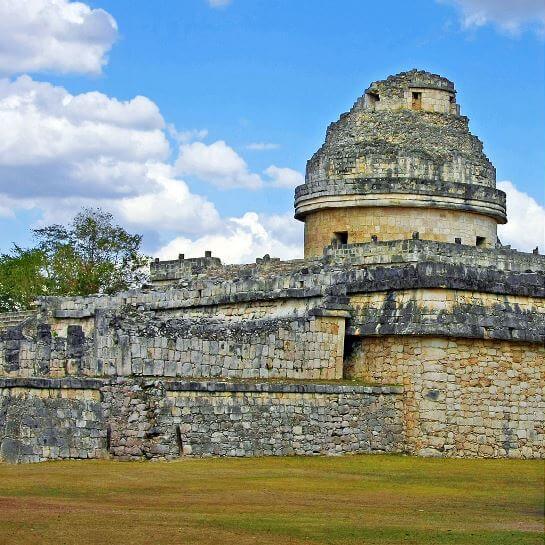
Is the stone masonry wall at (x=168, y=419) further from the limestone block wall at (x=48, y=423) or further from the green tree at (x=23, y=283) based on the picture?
the green tree at (x=23, y=283)

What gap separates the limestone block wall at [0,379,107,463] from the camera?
23156 millimetres

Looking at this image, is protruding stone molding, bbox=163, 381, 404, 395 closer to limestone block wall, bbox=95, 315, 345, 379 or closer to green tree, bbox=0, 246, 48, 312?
limestone block wall, bbox=95, 315, 345, 379

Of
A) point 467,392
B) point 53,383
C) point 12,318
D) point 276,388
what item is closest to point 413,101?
point 467,392

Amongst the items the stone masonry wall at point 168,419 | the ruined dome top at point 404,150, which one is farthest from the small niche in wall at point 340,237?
the stone masonry wall at point 168,419

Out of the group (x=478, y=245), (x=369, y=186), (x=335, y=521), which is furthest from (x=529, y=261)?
(x=335, y=521)

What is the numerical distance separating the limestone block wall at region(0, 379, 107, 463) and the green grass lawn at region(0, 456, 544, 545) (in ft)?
1.85

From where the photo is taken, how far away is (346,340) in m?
29.6

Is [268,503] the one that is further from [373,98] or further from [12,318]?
[12,318]

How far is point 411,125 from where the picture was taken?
118 ft

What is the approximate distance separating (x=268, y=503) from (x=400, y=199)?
17426 millimetres

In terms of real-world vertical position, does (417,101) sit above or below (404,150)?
above

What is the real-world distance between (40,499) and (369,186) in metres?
18.3

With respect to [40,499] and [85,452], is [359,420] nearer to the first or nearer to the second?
[85,452]

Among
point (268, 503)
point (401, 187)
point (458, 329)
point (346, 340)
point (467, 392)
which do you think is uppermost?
point (401, 187)
